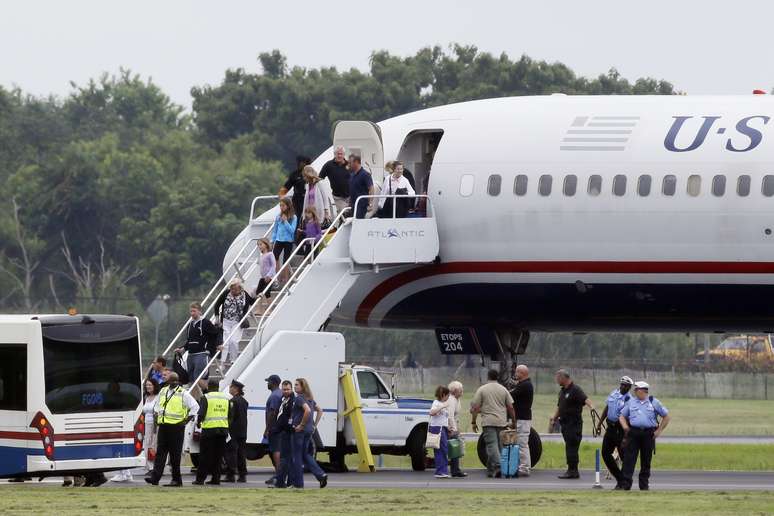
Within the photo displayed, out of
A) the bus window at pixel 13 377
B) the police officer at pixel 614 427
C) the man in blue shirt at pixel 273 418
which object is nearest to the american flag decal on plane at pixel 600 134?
the police officer at pixel 614 427

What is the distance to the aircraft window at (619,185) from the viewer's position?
116ft

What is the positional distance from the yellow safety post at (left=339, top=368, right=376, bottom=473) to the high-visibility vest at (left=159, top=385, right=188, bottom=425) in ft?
15.9

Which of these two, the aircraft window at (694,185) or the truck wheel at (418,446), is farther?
the truck wheel at (418,446)

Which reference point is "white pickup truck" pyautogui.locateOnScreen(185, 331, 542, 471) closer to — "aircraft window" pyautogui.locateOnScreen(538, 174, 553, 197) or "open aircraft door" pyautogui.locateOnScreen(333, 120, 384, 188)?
"open aircraft door" pyautogui.locateOnScreen(333, 120, 384, 188)

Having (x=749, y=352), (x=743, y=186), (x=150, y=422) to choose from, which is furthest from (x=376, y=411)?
(x=749, y=352)

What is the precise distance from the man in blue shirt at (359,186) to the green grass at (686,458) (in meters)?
5.62

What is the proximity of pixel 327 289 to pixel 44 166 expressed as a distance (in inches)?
2732

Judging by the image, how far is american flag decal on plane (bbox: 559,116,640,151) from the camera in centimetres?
3588

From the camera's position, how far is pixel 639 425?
29922 mm

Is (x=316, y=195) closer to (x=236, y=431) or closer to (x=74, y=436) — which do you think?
(x=236, y=431)

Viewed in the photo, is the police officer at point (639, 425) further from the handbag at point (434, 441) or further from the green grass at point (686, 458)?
the green grass at point (686, 458)

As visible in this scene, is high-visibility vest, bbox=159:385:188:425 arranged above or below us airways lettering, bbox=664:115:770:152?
below

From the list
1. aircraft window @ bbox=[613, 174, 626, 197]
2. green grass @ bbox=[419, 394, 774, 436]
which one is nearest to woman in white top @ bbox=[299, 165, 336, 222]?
aircraft window @ bbox=[613, 174, 626, 197]

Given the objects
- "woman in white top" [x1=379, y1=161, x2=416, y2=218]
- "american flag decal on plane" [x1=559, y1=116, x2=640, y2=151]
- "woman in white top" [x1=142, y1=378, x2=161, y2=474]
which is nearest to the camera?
"woman in white top" [x1=142, y1=378, x2=161, y2=474]
